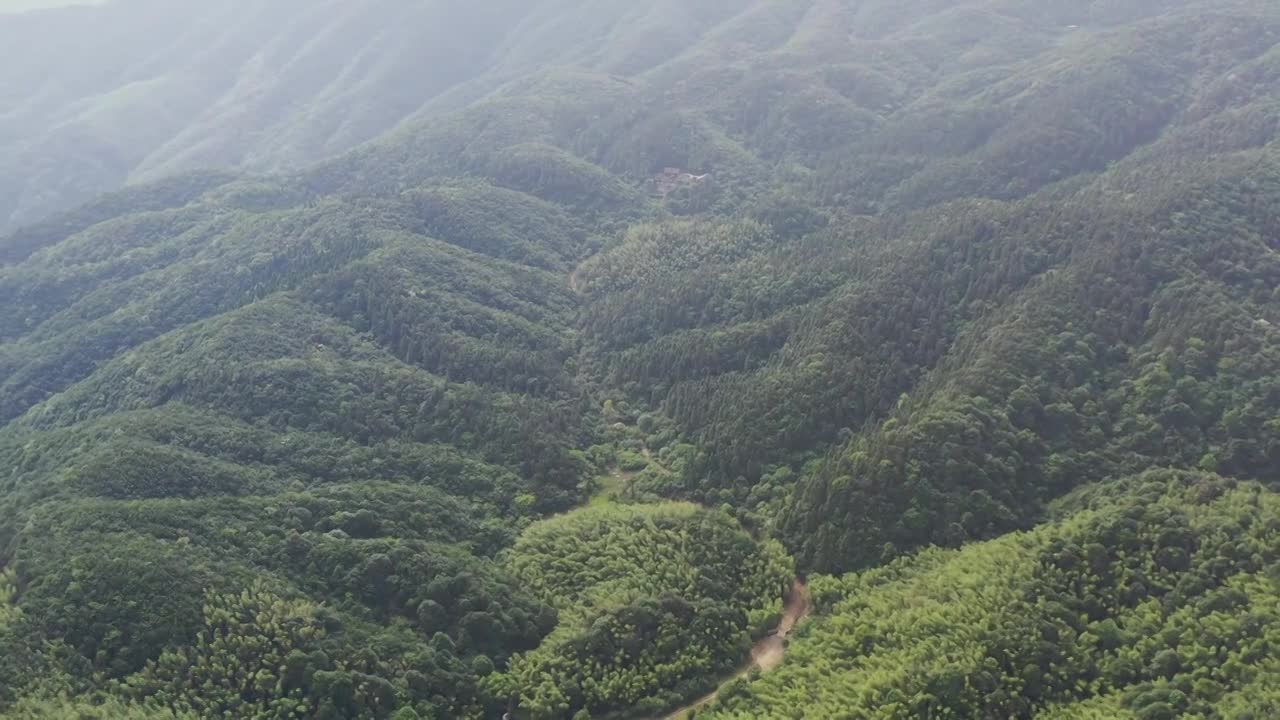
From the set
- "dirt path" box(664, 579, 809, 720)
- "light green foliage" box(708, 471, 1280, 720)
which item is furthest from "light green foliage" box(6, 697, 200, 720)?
"light green foliage" box(708, 471, 1280, 720)

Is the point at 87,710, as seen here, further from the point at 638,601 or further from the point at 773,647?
the point at 773,647

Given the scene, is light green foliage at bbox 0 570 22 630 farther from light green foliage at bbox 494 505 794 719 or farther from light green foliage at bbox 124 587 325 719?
light green foliage at bbox 494 505 794 719

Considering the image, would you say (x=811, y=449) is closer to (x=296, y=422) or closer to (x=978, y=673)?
(x=978, y=673)

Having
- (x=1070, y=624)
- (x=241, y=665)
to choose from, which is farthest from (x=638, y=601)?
(x=1070, y=624)

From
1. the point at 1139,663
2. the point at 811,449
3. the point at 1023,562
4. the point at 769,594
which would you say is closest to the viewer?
the point at 1139,663

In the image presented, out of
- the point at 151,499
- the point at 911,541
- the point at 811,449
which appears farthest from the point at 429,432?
the point at 911,541

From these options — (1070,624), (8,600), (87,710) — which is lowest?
(1070,624)

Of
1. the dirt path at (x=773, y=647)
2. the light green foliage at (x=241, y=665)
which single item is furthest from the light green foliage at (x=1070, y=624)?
the light green foliage at (x=241, y=665)
